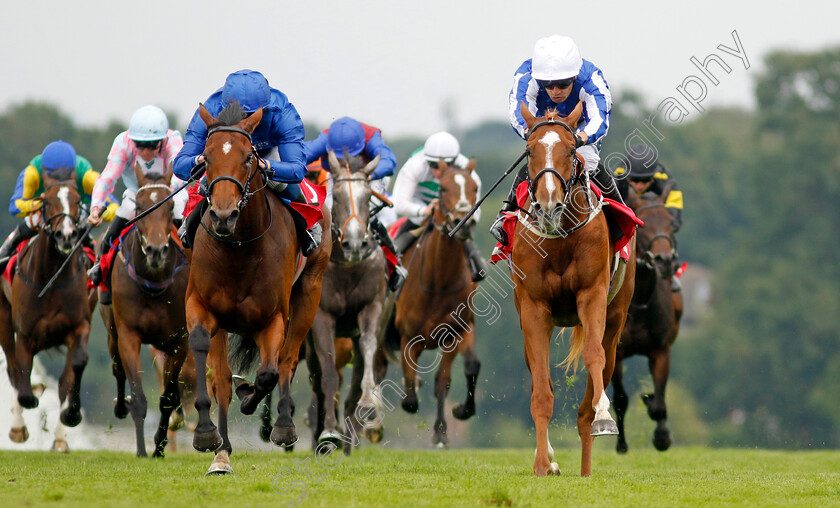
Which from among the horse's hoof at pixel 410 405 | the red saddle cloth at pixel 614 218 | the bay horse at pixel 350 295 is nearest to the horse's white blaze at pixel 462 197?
the bay horse at pixel 350 295

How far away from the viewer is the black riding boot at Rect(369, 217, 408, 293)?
12969mm

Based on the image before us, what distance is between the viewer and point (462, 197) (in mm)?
13141

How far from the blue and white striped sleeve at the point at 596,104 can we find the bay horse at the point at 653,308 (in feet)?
11.9

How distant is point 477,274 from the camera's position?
44.4 ft

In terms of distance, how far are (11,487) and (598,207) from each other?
14.7 feet

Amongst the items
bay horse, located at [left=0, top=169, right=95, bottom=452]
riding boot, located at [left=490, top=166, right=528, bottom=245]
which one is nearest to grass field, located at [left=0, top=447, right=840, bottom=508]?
bay horse, located at [left=0, top=169, right=95, bottom=452]

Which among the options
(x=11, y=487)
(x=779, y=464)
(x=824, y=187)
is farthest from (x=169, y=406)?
(x=824, y=187)

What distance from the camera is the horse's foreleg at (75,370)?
12320 millimetres

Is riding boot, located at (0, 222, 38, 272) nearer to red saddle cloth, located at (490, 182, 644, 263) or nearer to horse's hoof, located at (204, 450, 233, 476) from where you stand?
horse's hoof, located at (204, 450, 233, 476)

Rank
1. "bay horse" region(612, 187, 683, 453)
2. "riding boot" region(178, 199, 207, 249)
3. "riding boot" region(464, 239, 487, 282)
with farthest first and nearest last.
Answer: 1. "riding boot" region(464, 239, 487, 282)
2. "bay horse" region(612, 187, 683, 453)
3. "riding boot" region(178, 199, 207, 249)

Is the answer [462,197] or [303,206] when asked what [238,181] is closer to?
[303,206]

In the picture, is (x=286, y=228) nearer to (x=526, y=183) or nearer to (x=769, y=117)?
(x=526, y=183)

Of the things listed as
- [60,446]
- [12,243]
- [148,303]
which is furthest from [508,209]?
[60,446]

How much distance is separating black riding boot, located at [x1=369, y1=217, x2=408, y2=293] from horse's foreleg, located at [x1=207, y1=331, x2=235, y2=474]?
12.6 ft
